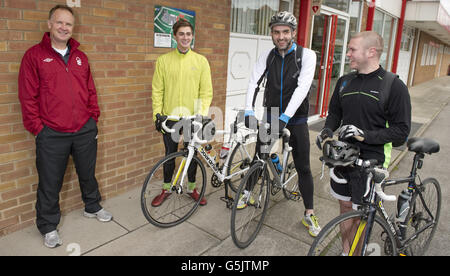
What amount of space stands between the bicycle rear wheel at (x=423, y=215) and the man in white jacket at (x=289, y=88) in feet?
2.83

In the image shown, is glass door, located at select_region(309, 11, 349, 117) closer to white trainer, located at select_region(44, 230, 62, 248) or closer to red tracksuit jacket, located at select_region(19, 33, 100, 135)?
red tracksuit jacket, located at select_region(19, 33, 100, 135)

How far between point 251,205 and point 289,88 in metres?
1.16

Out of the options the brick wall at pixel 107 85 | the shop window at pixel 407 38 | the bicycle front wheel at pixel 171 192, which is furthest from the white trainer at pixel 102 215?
the shop window at pixel 407 38

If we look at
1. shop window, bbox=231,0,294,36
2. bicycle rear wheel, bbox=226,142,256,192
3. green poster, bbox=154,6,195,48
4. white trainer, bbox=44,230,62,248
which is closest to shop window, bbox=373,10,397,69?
shop window, bbox=231,0,294,36

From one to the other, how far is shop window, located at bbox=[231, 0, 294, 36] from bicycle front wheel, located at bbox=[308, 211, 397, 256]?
3976 mm

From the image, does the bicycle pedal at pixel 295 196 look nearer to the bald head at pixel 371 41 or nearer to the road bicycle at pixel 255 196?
the road bicycle at pixel 255 196

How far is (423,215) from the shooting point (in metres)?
2.94

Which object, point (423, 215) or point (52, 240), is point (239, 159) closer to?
point (423, 215)

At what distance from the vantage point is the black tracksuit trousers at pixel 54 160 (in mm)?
2939

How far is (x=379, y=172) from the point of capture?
2270 mm

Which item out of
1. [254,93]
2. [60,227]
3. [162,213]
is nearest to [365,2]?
[254,93]

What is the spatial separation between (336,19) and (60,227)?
7.37m

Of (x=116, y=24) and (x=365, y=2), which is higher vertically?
(x=365, y=2)
